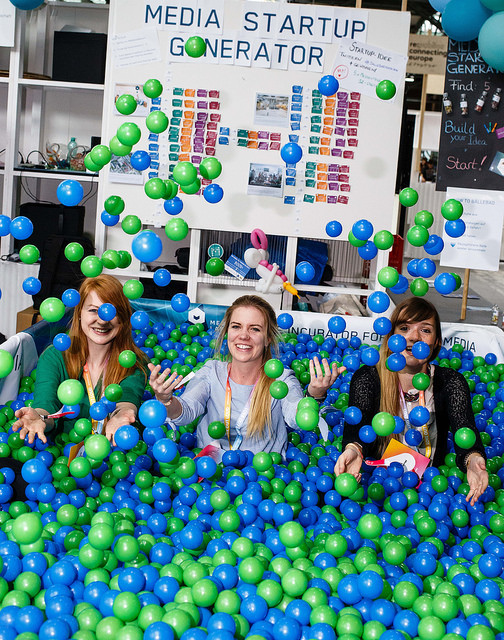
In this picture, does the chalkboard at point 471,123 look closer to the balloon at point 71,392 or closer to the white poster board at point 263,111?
the white poster board at point 263,111

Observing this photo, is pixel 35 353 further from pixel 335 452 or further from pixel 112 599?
pixel 112 599

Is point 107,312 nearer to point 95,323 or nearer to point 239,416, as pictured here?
point 95,323

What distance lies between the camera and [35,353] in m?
3.63

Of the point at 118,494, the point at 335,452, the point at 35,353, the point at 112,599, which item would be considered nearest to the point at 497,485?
the point at 335,452

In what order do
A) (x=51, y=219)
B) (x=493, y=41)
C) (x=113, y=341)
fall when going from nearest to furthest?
(x=113, y=341) < (x=493, y=41) < (x=51, y=219)

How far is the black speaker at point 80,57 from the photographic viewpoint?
16.8 ft

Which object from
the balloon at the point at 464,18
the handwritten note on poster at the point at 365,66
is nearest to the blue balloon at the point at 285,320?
the handwritten note on poster at the point at 365,66

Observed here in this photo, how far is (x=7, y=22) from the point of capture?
4934 millimetres

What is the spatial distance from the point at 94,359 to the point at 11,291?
8.54ft

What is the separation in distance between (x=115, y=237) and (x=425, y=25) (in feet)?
33.2

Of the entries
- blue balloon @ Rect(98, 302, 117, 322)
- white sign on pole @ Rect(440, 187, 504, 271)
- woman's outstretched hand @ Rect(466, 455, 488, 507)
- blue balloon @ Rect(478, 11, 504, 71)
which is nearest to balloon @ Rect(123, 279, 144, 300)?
blue balloon @ Rect(98, 302, 117, 322)

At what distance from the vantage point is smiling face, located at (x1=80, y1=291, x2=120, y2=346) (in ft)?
8.49

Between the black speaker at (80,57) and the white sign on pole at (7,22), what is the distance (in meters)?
0.30

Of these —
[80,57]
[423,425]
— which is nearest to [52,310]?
[423,425]
